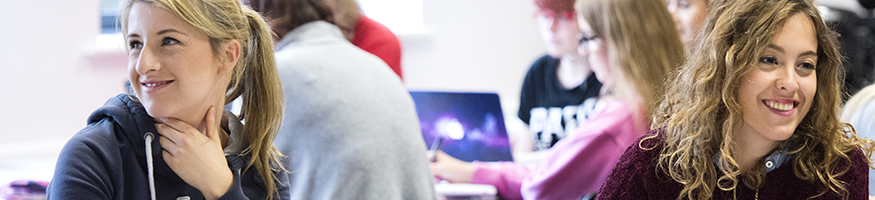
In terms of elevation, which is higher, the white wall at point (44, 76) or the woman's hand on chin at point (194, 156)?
the woman's hand on chin at point (194, 156)

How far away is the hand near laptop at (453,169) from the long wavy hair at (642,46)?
52 centimetres

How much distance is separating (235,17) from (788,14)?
2.73ft

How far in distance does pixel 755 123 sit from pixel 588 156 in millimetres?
637

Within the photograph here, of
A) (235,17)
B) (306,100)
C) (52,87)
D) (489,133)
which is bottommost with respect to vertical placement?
(52,87)

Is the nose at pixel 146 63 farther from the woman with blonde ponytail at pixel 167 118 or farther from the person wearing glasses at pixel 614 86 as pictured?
the person wearing glasses at pixel 614 86

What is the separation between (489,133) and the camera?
2.06m

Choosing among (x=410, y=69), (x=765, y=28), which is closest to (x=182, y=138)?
(x=765, y=28)

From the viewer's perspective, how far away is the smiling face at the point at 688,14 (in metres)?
1.91

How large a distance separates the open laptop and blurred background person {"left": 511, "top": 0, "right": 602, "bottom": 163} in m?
0.31

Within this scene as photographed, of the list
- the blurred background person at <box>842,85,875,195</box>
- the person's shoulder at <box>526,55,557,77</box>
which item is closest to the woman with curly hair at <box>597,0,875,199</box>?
the blurred background person at <box>842,85,875,195</box>

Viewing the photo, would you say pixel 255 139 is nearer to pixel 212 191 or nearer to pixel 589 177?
pixel 212 191

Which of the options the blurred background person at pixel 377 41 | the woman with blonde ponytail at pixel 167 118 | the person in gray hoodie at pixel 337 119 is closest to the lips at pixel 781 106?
the person in gray hoodie at pixel 337 119

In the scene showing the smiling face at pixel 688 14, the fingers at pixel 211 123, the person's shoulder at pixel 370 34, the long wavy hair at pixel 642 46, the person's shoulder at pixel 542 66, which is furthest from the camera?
the person's shoulder at pixel 542 66

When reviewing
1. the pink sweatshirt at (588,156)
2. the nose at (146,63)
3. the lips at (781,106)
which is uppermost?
the nose at (146,63)
